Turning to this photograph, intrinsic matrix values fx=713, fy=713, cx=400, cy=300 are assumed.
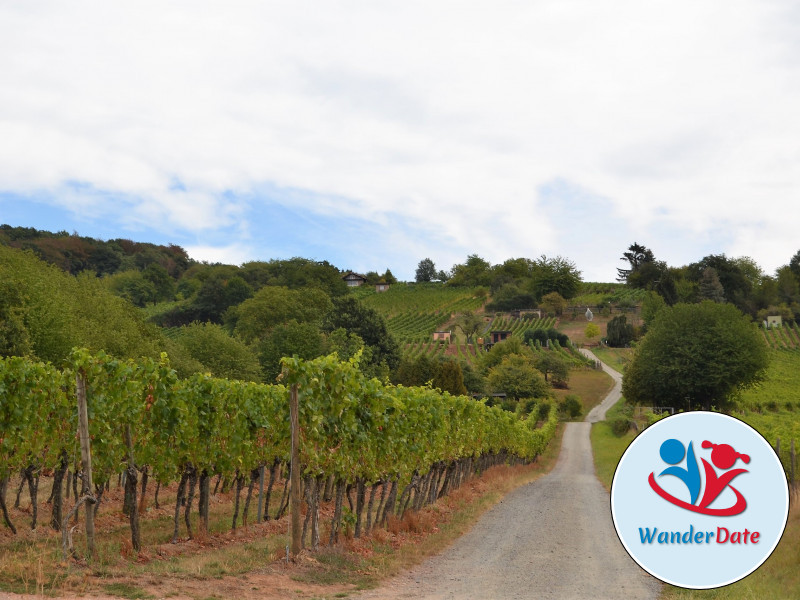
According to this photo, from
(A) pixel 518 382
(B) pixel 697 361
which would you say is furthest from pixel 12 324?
(B) pixel 697 361

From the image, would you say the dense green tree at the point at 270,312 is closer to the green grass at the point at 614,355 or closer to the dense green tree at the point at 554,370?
the dense green tree at the point at 554,370

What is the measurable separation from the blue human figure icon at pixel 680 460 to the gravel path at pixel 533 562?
3511 mm

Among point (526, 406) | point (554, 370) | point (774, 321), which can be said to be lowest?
point (526, 406)

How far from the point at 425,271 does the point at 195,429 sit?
181164 millimetres

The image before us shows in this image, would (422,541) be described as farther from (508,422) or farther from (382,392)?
(508,422)

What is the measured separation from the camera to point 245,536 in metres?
13.2

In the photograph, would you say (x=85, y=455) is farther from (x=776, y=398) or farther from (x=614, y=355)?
(x=614, y=355)

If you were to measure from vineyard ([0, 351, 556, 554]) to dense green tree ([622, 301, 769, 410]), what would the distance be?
160ft

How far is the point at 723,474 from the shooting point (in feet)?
19.4

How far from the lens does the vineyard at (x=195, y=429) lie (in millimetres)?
10852

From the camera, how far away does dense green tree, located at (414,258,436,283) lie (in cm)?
19250

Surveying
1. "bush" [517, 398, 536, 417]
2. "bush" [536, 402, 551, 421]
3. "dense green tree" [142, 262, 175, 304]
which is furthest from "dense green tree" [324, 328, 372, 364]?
"dense green tree" [142, 262, 175, 304]

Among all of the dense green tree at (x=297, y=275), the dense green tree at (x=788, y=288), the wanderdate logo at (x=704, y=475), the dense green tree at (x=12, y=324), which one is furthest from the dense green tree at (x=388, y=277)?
the wanderdate logo at (x=704, y=475)

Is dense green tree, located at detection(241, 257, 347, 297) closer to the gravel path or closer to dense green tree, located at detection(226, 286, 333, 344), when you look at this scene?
dense green tree, located at detection(226, 286, 333, 344)
